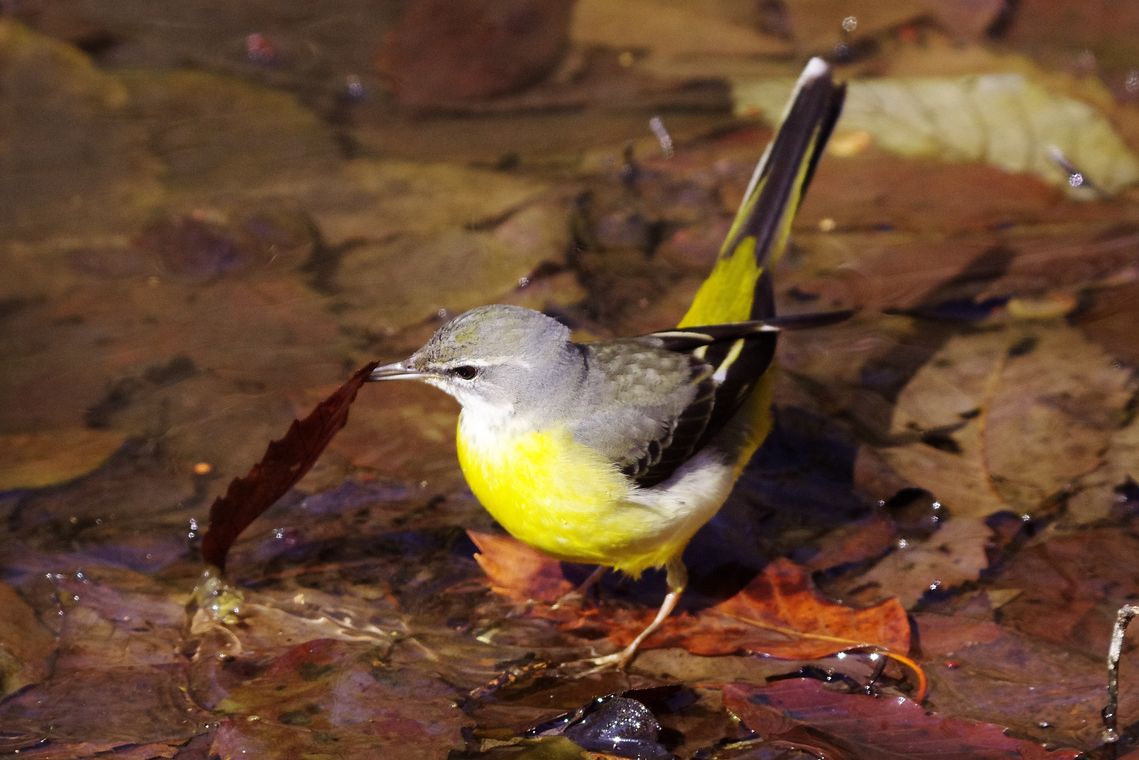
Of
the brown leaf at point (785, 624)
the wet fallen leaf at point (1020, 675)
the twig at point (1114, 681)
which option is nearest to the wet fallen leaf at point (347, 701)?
the brown leaf at point (785, 624)

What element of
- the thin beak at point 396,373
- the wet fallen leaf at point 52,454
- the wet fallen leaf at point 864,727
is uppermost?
the thin beak at point 396,373

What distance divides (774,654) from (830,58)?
5317 millimetres

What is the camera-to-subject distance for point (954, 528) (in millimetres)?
5285

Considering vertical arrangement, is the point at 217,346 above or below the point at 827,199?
below

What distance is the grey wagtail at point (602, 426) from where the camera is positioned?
187 inches

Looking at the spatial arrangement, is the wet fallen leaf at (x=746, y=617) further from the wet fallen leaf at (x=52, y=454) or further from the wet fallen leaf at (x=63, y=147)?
the wet fallen leaf at (x=63, y=147)

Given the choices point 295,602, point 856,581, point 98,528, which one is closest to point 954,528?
point 856,581

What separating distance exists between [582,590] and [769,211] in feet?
Answer: 6.49

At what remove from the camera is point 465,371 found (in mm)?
4875

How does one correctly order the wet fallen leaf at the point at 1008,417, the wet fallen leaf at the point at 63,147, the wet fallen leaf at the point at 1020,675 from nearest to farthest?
1. the wet fallen leaf at the point at 1020,675
2. the wet fallen leaf at the point at 1008,417
3. the wet fallen leaf at the point at 63,147

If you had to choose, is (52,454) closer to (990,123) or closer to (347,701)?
(347,701)

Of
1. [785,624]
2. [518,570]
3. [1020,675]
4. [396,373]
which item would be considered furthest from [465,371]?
[1020,675]

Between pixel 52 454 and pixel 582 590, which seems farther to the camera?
pixel 52 454

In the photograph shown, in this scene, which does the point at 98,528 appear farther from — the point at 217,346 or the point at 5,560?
the point at 217,346
